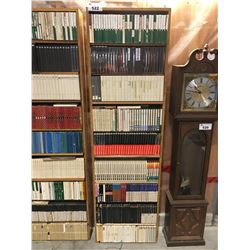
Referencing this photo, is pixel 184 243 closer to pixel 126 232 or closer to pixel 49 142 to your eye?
pixel 126 232

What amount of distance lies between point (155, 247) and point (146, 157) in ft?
2.80

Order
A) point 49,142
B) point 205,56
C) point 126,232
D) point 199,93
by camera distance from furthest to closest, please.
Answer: point 126,232, point 49,142, point 199,93, point 205,56

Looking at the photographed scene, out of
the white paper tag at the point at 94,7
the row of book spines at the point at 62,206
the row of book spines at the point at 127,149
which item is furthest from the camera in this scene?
the row of book spines at the point at 62,206

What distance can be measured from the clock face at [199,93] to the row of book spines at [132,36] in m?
0.36

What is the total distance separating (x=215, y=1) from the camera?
1998 millimetres

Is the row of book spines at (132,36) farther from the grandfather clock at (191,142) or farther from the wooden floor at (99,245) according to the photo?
the wooden floor at (99,245)

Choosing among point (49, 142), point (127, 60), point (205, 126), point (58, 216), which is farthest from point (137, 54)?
point (58, 216)

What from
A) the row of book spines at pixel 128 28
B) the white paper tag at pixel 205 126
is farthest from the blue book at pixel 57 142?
the white paper tag at pixel 205 126

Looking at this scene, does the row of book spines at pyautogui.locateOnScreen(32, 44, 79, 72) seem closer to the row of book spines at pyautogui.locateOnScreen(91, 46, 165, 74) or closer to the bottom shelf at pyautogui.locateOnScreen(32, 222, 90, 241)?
the row of book spines at pyautogui.locateOnScreen(91, 46, 165, 74)

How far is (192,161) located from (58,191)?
3.98ft

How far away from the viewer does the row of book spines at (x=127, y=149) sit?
6.86 ft

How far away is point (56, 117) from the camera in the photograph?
2008mm

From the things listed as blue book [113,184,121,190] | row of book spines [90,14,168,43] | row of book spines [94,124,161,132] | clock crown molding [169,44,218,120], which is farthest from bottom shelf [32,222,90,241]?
row of book spines [90,14,168,43]
